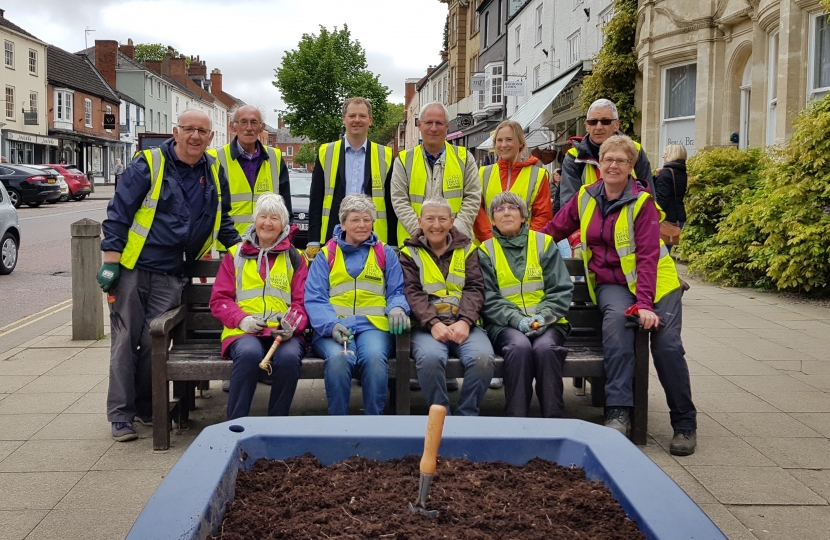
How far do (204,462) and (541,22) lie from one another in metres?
30.3

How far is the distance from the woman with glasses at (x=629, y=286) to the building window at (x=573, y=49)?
21.2 metres

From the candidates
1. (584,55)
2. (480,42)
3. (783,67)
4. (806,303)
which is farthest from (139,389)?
(480,42)

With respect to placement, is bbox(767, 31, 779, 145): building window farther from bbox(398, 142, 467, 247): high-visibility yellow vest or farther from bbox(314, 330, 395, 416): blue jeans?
bbox(314, 330, 395, 416): blue jeans

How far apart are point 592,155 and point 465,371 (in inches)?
83.9

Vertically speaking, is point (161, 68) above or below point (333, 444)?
above

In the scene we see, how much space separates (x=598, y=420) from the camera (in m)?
5.66

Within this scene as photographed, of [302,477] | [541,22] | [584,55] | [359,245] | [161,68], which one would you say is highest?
[161,68]

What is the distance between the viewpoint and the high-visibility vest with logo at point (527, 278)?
5375 millimetres

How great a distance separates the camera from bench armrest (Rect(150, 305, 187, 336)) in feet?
16.3

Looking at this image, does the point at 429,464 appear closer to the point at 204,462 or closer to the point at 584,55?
the point at 204,462

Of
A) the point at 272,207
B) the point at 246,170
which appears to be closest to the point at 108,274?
the point at 272,207

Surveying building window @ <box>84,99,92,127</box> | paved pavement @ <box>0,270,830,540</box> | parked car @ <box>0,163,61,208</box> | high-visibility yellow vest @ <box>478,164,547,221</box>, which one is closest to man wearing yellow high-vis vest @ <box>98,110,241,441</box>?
paved pavement @ <box>0,270,830,540</box>

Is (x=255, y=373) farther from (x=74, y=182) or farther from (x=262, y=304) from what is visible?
(x=74, y=182)

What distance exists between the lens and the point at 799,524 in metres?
3.87
